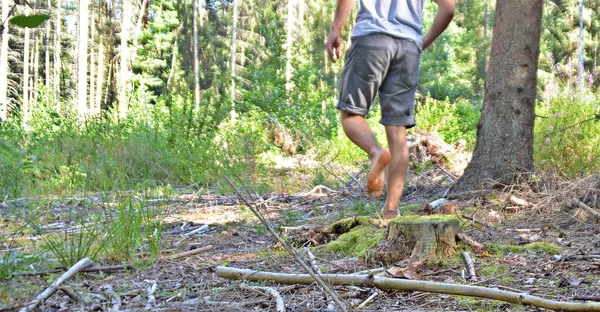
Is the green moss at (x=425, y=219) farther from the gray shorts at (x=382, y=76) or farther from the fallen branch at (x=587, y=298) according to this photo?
the gray shorts at (x=382, y=76)

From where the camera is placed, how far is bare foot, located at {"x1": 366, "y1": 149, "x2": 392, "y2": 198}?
3.43m

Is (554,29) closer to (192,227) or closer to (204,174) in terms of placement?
(204,174)

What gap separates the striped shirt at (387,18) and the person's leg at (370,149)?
1.80 ft

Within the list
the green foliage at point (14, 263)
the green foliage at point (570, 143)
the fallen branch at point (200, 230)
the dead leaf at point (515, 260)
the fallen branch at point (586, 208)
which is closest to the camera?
the green foliage at point (14, 263)

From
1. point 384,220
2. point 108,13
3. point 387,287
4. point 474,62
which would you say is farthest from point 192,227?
point 108,13

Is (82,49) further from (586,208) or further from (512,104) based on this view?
(586,208)

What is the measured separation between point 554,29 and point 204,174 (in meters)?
27.5

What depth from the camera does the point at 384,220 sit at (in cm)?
365

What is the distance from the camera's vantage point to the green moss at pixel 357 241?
299 centimetres

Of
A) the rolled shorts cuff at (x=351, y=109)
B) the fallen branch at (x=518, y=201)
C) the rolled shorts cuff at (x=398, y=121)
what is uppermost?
the rolled shorts cuff at (x=351, y=109)

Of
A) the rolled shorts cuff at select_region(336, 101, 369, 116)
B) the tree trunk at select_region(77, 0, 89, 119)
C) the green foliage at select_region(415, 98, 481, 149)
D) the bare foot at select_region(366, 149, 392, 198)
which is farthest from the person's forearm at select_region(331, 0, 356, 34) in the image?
the tree trunk at select_region(77, 0, 89, 119)

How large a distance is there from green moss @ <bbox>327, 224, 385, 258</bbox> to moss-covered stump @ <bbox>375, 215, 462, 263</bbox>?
0.64ft

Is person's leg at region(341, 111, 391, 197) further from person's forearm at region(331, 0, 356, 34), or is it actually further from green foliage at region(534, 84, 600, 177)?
green foliage at region(534, 84, 600, 177)

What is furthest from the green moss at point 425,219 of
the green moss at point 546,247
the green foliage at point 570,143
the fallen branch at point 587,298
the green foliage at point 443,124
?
the green foliage at point 443,124
